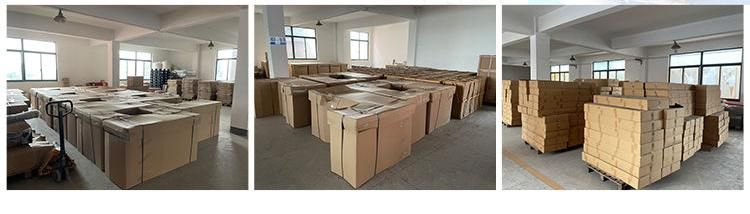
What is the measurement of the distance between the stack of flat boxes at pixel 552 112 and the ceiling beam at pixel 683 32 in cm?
61

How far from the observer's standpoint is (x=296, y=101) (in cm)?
198

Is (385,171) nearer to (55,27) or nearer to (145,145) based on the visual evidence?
(145,145)

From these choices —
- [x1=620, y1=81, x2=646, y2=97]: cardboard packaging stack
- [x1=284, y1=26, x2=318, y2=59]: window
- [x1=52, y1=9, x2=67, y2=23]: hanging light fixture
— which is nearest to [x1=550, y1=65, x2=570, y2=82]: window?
[x1=620, y1=81, x2=646, y2=97]: cardboard packaging stack

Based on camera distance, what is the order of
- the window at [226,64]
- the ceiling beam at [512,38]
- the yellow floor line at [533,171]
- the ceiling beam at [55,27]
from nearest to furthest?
the ceiling beam at [55,27] < the ceiling beam at [512,38] < the yellow floor line at [533,171] < the window at [226,64]

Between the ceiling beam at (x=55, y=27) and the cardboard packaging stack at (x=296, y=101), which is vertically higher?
the ceiling beam at (x=55, y=27)

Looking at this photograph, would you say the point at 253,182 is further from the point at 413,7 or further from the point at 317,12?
the point at 413,7

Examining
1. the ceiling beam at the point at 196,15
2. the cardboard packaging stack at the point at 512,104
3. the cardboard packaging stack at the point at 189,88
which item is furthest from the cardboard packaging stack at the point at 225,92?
the cardboard packaging stack at the point at 512,104

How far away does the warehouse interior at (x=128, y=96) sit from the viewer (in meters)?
1.92

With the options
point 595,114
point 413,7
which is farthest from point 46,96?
point 595,114

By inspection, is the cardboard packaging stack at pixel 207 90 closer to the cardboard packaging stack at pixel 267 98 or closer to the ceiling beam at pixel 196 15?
the ceiling beam at pixel 196 15

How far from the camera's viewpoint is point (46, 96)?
2176mm

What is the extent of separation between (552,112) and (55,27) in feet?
14.1

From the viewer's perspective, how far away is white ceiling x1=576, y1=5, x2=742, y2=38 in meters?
2.16

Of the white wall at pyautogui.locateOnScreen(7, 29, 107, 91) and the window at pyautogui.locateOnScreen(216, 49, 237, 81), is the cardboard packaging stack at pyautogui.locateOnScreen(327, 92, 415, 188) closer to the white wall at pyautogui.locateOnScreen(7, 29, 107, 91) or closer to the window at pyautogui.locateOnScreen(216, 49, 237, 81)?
the window at pyautogui.locateOnScreen(216, 49, 237, 81)
